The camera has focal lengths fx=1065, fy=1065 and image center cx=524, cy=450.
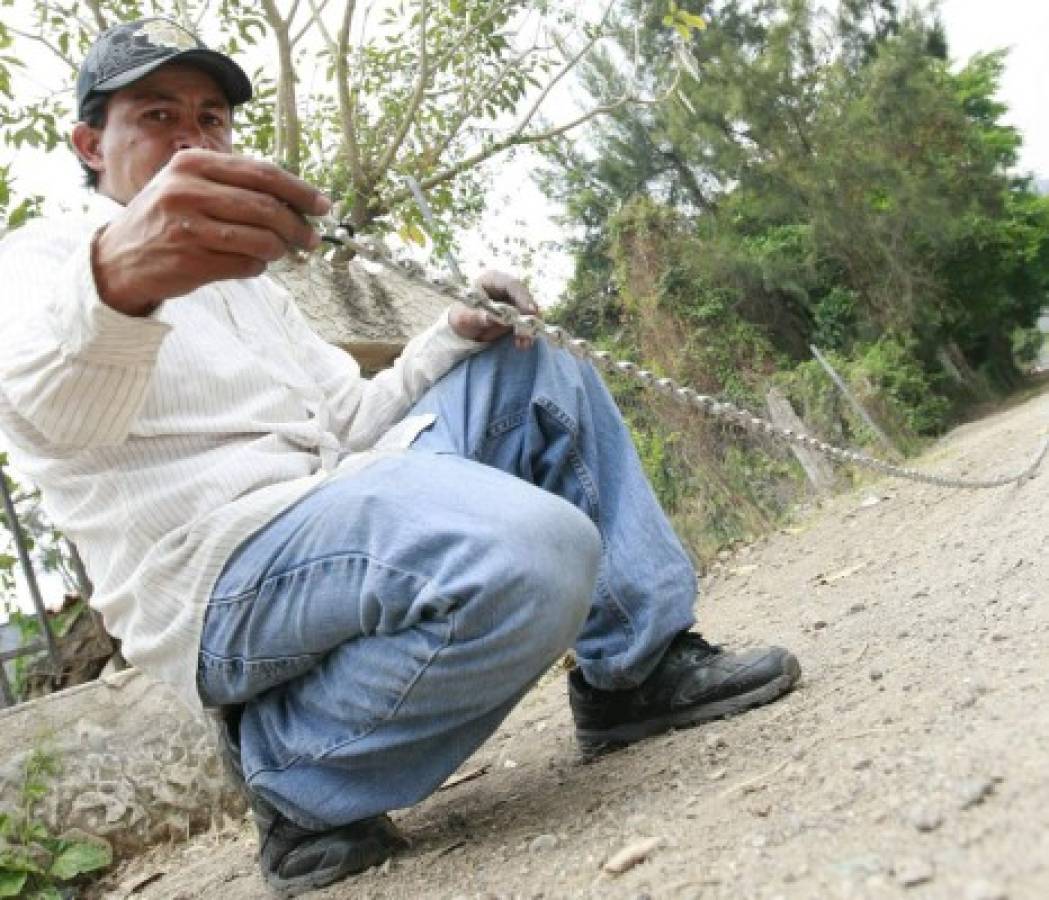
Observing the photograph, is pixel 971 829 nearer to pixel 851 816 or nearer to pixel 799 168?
pixel 851 816

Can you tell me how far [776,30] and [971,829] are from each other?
19236mm

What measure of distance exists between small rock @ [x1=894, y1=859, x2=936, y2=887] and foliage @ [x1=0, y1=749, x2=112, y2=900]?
6.47ft

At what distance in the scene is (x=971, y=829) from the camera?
3.24ft

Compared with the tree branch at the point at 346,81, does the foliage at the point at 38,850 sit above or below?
below

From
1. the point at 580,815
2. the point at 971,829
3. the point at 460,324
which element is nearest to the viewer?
the point at 971,829

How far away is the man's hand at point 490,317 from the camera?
186 centimetres

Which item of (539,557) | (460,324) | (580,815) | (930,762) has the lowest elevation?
(580,815)

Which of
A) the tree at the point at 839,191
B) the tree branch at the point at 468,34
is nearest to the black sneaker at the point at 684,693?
the tree branch at the point at 468,34

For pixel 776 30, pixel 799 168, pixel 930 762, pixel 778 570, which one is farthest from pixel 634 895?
pixel 776 30

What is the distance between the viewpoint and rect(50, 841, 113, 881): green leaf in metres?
2.35

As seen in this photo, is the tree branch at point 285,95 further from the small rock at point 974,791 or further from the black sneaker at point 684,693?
the small rock at point 974,791

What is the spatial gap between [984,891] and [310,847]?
107cm

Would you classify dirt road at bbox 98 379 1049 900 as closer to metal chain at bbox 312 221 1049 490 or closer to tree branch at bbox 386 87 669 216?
metal chain at bbox 312 221 1049 490

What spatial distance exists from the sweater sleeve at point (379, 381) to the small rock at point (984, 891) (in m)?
1.31
